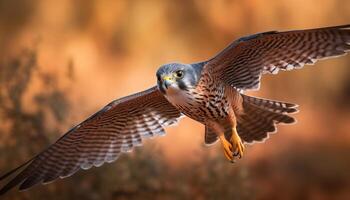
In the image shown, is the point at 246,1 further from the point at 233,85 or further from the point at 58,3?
the point at 233,85

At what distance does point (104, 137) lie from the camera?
576 centimetres

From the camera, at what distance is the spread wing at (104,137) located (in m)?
5.51

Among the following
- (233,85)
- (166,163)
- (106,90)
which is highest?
(233,85)

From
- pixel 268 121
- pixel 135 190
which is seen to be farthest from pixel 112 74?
pixel 268 121

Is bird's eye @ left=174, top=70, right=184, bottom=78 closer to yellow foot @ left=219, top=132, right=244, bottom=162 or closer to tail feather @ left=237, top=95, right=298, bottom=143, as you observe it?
yellow foot @ left=219, top=132, right=244, bottom=162

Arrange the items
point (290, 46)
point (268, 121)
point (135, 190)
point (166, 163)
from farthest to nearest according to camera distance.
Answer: point (166, 163)
point (135, 190)
point (268, 121)
point (290, 46)

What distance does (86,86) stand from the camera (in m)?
9.15

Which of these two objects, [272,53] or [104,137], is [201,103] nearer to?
[272,53]

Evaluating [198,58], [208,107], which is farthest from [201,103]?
[198,58]

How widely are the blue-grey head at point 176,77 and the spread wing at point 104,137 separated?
710 millimetres

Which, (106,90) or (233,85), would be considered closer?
(233,85)

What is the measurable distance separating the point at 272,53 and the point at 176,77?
1.01 metres

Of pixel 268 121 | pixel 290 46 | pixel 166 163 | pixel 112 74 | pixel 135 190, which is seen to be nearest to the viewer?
pixel 290 46

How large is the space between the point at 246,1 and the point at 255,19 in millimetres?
252
